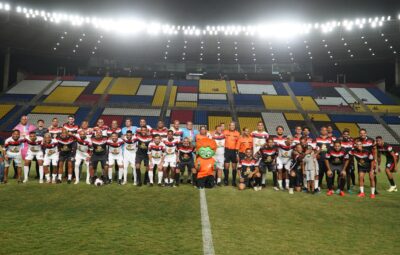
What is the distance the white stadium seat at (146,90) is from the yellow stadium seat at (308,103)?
57.1 feet

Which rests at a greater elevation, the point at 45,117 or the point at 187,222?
the point at 45,117

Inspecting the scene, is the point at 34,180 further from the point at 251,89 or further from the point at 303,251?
the point at 251,89

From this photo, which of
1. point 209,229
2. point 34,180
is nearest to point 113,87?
point 34,180

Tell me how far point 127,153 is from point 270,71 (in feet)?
114

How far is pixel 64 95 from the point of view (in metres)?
34.8

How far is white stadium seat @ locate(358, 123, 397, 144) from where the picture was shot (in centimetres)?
2759

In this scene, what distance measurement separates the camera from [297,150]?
1002 centimetres

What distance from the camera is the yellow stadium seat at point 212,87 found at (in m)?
38.0

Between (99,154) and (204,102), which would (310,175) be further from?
(204,102)

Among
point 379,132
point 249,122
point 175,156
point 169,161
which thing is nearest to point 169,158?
point 169,161

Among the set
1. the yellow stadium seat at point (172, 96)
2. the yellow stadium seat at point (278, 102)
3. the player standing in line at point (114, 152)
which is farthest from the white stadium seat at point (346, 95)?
the player standing in line at point (114, 152)

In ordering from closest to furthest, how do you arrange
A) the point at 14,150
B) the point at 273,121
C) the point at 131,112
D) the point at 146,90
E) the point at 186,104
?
the point at 14,150 → the point at 273,121 → the point at 131,112 → the point at 186,104 → the point at 146,90

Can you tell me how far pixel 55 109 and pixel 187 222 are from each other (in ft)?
97.2

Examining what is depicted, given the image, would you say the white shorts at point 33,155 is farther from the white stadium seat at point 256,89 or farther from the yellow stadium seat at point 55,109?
the white stadium seat at point 256,89
